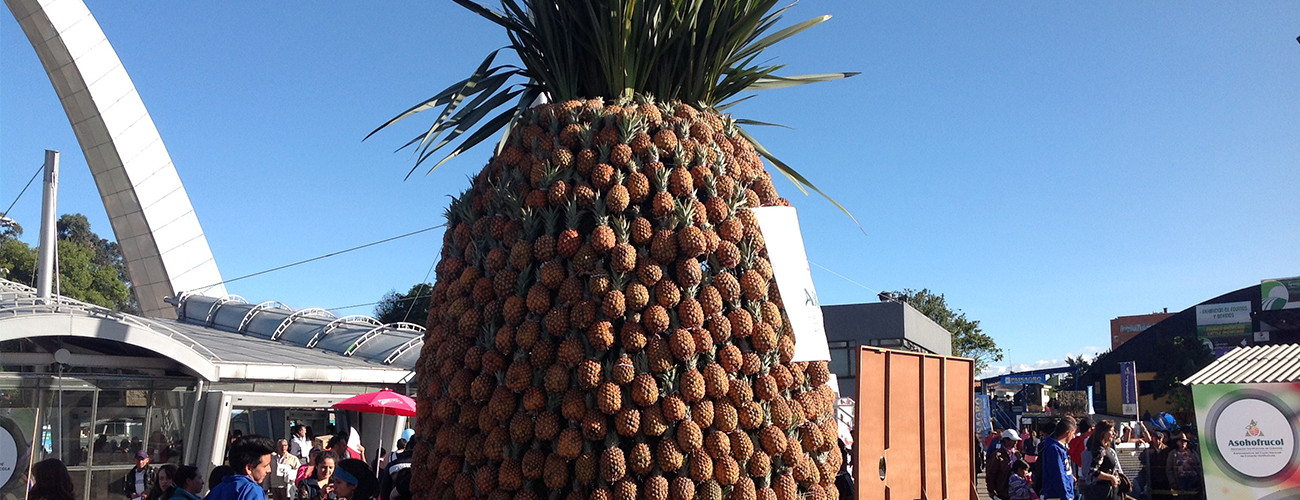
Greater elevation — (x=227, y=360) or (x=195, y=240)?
(x=195, y=240)

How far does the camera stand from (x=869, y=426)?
5867 millimetres

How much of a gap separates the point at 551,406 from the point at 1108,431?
24.4ft

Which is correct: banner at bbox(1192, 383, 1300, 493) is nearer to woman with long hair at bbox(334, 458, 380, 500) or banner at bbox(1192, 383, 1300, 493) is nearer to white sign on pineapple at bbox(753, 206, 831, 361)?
white sign on pineapple at bbox(753, 206, 831, 361)

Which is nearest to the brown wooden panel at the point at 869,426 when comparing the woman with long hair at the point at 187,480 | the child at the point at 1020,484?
the woman with long hair at the point at 187,480

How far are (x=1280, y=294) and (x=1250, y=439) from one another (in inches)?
2524

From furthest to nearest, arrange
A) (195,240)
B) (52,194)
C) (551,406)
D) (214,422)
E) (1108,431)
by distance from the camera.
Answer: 1. (195,240)
2. (52,194)
3. (214,422)
4. (1108,431)
5. (551,406)

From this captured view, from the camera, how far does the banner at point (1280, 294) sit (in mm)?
62625

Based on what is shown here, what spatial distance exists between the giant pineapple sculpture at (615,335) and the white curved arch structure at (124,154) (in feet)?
97.0

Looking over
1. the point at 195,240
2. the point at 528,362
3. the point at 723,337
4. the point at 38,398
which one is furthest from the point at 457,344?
the point at 195,240

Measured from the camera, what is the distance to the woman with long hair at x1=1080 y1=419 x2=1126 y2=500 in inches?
379

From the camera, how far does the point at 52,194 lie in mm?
19453

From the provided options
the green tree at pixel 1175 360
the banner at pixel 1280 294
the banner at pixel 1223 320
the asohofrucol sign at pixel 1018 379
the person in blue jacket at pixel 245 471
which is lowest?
the person in blue jacket at pixel 245 471

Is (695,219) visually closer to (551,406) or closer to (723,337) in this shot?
(723,337)

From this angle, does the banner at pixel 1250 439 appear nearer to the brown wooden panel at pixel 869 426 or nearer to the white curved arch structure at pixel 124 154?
the brown wooden panel at pixel 869 426
